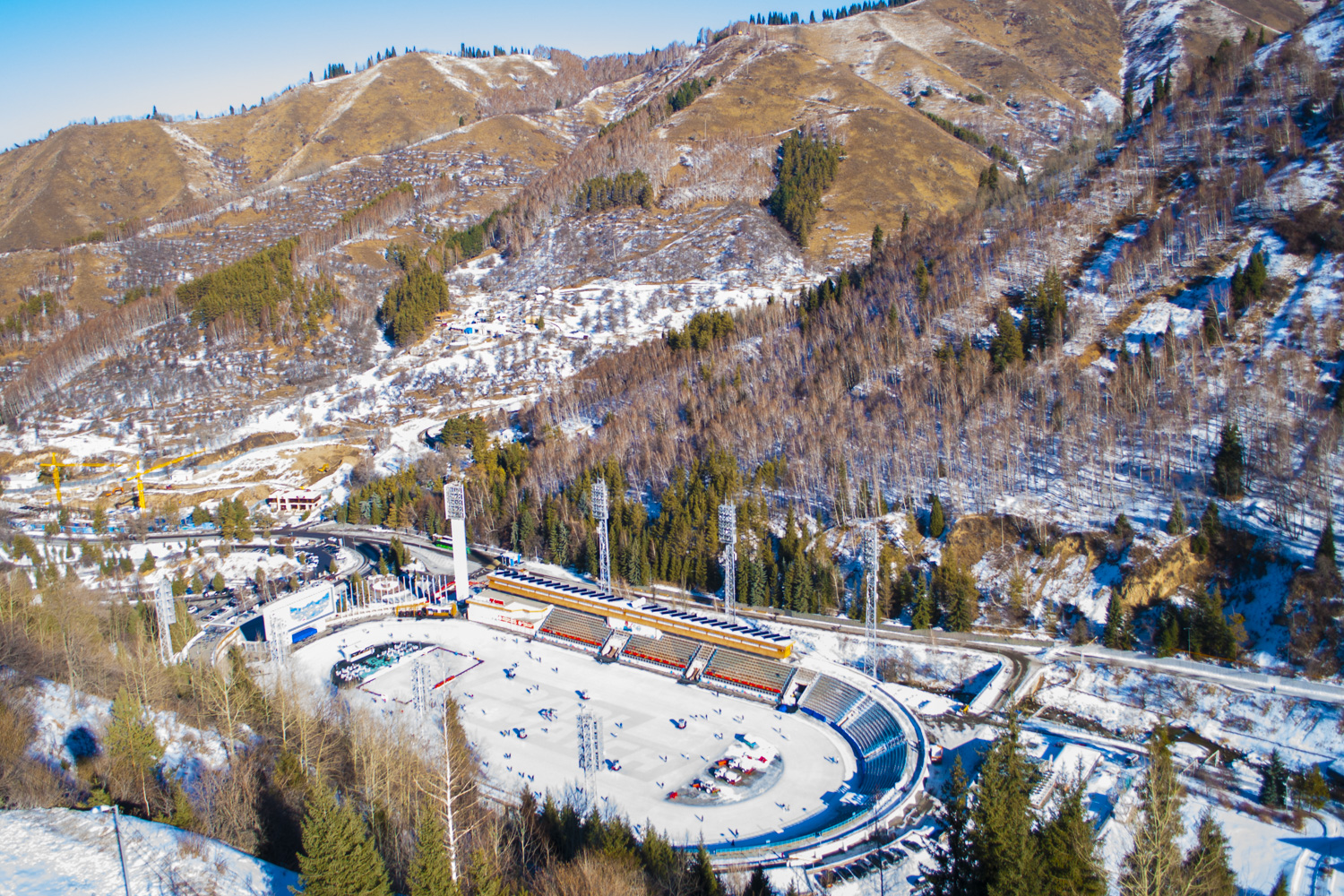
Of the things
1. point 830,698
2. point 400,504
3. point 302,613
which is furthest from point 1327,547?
point 400,504

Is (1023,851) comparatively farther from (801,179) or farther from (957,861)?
(801,179)

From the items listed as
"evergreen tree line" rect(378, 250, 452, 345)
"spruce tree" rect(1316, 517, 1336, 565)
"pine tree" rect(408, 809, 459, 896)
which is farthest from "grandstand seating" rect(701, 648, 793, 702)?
"evergreen tree line" rect(378, 250, 452, 345)

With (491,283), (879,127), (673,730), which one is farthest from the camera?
(879,127)

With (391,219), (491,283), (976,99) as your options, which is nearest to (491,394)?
(491,283)

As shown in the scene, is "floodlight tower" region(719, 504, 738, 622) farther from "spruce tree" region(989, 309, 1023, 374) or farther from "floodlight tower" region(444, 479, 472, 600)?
"spruce tree" region(989, 309, 1023, 374)

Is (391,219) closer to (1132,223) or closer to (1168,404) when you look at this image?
(1132,223)

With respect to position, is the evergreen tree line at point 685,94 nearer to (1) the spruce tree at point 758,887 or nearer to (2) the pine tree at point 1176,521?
(2) the pine tree at point 1176,521

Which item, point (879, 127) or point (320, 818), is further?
point (879, 127)
